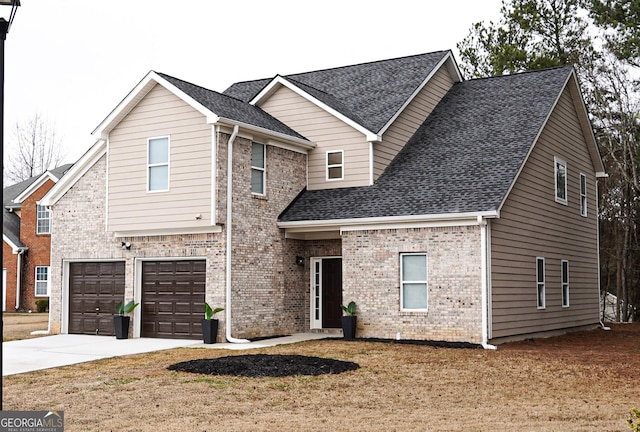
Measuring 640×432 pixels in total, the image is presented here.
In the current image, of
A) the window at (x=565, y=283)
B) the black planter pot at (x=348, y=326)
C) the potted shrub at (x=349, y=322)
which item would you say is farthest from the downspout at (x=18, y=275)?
the window at (x=565, y=283)

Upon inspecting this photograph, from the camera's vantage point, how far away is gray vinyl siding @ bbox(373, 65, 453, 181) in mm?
21359

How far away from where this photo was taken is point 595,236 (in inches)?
1038

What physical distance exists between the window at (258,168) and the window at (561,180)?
8664 mm

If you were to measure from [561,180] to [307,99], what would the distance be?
26.4 feet

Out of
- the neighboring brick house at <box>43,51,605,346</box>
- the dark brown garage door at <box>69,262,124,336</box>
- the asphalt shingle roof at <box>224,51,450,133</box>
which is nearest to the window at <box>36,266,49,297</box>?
the asphalt shingle roof at <box>224,51,450,133</box>

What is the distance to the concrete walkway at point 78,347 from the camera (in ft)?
50.9

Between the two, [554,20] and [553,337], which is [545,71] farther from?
[554,20]

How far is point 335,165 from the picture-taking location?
21609 millimetres

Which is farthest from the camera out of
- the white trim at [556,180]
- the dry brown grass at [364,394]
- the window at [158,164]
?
the white trim at [556,180]

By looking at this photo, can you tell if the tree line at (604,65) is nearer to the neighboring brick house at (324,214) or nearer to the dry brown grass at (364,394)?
the neighboring brick house at (324,214)

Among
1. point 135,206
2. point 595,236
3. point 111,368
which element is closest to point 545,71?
point 595,236

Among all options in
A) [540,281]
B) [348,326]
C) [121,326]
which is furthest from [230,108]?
[540,281]

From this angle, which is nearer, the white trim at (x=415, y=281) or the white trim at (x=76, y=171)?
the white trim at (x=415, y=281)

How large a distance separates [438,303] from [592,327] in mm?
9255
